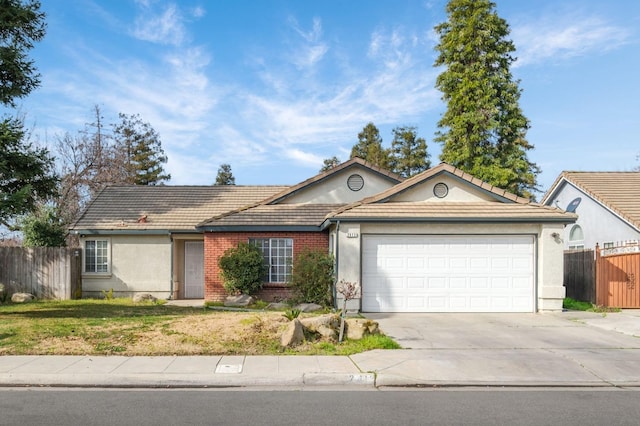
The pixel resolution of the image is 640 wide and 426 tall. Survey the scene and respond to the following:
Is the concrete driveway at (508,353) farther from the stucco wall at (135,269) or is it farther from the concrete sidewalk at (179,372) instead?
the stucco wall at (135,269)

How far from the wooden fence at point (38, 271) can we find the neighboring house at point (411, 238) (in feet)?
6.40

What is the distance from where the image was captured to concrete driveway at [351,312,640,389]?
27.2ft

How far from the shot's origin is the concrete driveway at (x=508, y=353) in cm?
828

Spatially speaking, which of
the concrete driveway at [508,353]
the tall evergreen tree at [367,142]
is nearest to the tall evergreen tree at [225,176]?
the tall evergreen tree at [367,142]

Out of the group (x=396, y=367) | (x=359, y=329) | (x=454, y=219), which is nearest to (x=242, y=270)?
(x=454, y=219)

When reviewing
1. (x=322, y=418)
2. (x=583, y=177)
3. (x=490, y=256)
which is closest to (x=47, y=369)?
(x=322, y=418)

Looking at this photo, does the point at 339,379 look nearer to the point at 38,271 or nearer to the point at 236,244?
the point at 236,244

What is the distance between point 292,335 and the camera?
10188mm

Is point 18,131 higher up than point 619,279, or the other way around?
point 18,131

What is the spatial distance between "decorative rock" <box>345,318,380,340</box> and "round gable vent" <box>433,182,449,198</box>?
6.69 m

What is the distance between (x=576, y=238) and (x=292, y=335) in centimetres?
1841

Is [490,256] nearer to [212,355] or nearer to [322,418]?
[212,355]

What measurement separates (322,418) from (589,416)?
3316 mm

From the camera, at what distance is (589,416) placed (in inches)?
259
